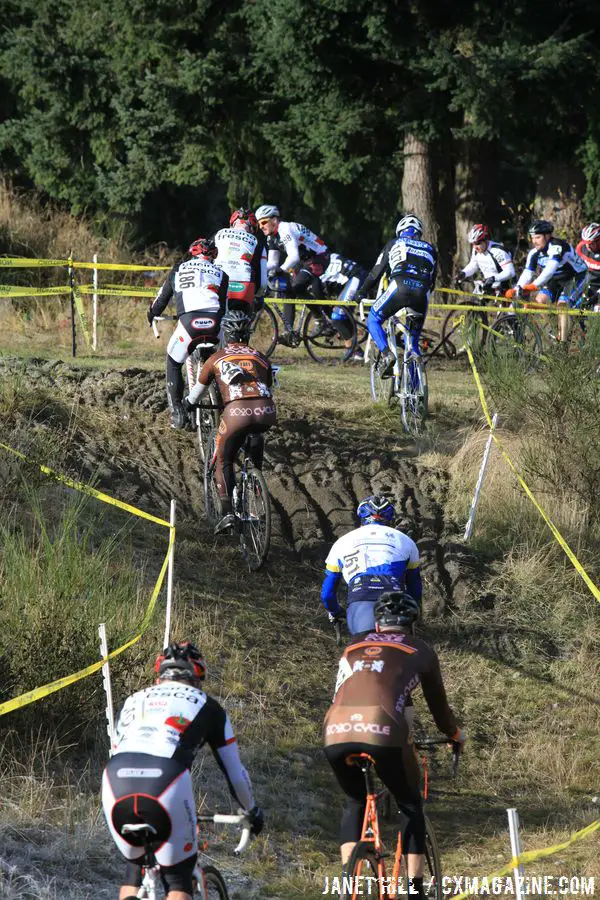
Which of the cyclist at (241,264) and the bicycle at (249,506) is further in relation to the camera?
the cyclist at (241,264)

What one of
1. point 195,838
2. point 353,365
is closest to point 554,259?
point 353,365

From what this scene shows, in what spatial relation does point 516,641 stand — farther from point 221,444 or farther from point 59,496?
point 59,496

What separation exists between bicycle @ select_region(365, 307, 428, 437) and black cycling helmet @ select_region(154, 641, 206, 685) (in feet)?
26.8

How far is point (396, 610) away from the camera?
6.68m

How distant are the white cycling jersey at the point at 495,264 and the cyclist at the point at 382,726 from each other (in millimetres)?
11895

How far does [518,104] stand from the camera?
19.3m

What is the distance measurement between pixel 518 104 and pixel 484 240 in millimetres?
2988

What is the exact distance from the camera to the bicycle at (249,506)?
34.2ft

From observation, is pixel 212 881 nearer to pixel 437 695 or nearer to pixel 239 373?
pixel 437 695

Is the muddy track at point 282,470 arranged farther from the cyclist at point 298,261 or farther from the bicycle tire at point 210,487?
the cyclist at point 298,261

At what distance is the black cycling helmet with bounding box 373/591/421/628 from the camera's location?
6.64 m

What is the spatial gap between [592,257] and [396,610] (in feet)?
38.6

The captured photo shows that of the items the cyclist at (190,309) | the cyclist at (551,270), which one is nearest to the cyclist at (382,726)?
the cyclist at (190,309)

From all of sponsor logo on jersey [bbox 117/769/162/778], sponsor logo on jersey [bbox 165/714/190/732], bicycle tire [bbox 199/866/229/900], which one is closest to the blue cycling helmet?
bicycle tire [bbox 199/866/229/900]
